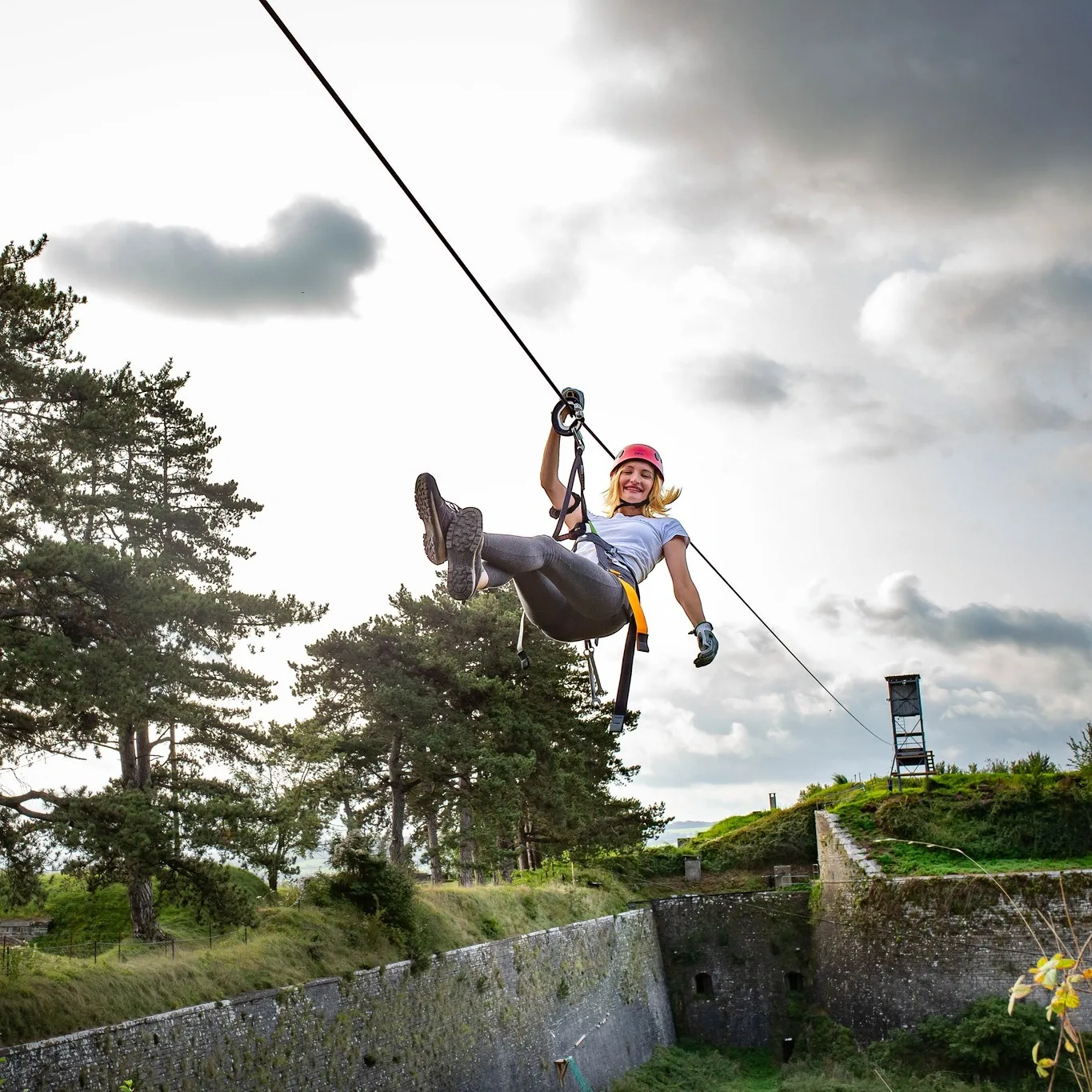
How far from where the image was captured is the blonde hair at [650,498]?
6.90 meters

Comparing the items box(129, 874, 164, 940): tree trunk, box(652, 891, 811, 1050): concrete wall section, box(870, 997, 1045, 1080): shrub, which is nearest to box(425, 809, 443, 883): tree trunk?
box(652, 891, 811, 1050): concrete wall section

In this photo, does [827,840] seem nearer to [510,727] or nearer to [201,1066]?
[510,727]

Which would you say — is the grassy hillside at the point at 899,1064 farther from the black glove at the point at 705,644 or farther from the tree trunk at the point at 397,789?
the black glove at the point at 705,644

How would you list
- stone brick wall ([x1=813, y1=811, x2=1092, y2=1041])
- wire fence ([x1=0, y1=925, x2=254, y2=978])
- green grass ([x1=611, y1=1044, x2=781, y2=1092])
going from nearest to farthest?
wire fence ([x1=0, y1=925, x2=254, y2=978]) < green grass ([x1=611, y1=1044, x2=781, y2=1092]) < stone brick wall ([x1=813, y1=811, x2=1092, y2=1041])

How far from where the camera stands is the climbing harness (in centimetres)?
604

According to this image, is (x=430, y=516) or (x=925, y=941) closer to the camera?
(x=430, y=516)

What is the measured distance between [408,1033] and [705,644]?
1046 centimetres

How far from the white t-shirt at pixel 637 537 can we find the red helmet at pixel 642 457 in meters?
0.33

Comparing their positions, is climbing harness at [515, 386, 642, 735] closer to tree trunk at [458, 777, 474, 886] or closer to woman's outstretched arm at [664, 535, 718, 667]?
woman's outstretched arm at [664, 535, 718, 667]

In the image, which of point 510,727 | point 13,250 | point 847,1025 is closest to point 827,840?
point 847,1025

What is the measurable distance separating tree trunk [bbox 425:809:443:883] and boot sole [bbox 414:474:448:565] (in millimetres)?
18878

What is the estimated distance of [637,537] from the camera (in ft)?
21.1

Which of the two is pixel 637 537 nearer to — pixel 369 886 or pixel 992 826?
pixel 369 886

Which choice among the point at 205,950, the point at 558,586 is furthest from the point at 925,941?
the point at 558,586
